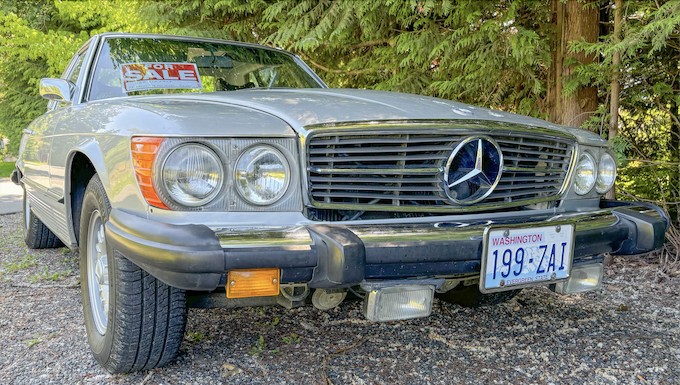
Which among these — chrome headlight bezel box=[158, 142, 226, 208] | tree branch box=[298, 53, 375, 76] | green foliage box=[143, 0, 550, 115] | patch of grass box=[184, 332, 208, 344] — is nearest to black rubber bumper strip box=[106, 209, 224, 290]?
chrome headlight bezel box=[158, 142, 226, 208]

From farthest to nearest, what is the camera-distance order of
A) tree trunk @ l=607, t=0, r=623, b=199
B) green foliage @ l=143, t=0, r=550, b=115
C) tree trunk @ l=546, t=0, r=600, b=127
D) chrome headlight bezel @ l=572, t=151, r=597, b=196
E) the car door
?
green foliage @ l=143, t=0, r=550, b=115
tree trunk @ l=546, t=0, r=600, b=127
tree trunk @ l=607, t=0, r=623, b=199
the car door
chrome headlight bezel @ l=572, t=151, r=597, b=196

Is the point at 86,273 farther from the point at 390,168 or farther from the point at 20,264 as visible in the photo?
the point at 20,264

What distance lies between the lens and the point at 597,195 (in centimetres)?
263

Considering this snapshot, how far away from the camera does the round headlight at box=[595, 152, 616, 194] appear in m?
2.62

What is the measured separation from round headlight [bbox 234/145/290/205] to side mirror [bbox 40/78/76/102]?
1834 millimetres

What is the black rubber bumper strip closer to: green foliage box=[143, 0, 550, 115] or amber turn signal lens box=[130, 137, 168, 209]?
amber turn signal lens box=[130, 137, 168, 209]

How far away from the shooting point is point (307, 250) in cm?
174

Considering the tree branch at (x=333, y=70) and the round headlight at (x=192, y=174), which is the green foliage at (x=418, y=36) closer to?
the tree branch at (x=333, y=70)

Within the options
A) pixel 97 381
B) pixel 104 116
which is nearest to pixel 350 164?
Answer: pixel 104 116

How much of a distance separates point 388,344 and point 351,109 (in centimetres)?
115

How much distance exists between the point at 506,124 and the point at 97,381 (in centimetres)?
192

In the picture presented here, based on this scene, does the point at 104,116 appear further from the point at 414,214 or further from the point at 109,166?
the point at 414,214

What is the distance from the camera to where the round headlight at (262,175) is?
1.89 meters

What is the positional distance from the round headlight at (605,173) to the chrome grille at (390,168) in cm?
57
